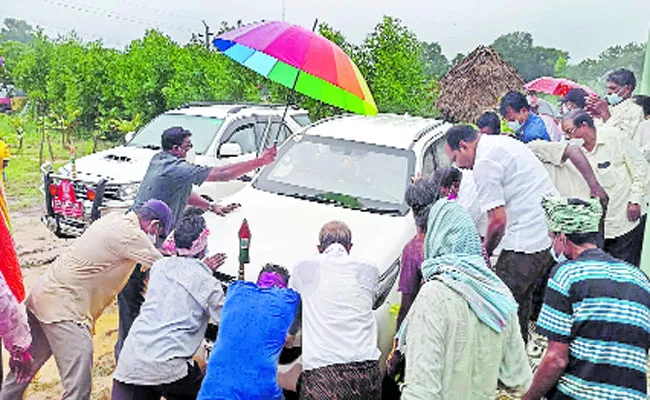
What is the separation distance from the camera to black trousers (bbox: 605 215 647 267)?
5.67 metres

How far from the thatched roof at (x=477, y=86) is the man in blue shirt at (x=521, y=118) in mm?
8307

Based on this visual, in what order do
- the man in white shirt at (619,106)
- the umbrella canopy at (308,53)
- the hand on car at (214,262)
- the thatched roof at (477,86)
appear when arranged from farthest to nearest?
1. the thatched roof at (477,86)
2. the man in white shirt at (619,106)
3. the umbrella canopy at (308,53)
4. the hand on car at (214,262)

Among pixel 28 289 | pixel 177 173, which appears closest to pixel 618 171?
pixel 177 173

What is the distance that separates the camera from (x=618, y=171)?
5.40 metres

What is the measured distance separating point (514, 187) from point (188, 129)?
17.5 feet

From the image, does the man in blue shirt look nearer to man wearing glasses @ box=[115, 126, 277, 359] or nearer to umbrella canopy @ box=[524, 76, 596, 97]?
man wearing glasses @ box=[115, 126, 277, 359]

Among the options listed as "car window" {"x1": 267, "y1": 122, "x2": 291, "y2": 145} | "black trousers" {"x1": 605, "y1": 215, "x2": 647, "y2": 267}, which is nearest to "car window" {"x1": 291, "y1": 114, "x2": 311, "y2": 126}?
"car window" {"x1": 267, "y1": 122, "x2": 291, "y2": 145}

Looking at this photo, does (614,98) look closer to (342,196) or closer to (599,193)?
(599,193)

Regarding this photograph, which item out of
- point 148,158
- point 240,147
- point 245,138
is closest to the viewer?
point 148,158

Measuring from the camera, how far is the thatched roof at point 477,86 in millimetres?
13969

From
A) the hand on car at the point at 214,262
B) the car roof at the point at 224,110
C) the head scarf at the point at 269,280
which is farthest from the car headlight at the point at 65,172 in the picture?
the head scarf at the point at 269,280

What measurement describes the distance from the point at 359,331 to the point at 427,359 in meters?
0.98

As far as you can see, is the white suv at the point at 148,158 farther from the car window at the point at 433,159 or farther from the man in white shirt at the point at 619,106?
the man in white shirt at the point at 619,106

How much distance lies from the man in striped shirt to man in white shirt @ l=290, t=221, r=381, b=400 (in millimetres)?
1003
